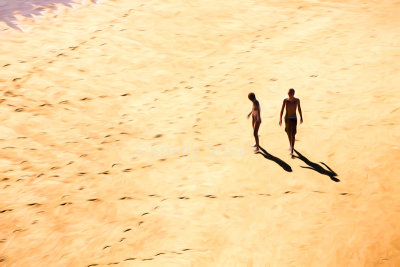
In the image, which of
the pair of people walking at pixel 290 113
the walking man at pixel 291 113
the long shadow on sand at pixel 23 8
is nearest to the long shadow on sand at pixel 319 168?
the pair of people walking at pixel 290 113

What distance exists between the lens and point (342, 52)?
12477 mm

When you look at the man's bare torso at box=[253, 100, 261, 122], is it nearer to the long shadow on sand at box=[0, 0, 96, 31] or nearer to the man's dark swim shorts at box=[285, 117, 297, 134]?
the man's dark swim shorts at box=[285, 117, 297, 134]

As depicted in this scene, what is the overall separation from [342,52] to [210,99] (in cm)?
505

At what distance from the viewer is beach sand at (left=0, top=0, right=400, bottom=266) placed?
6.23 metres

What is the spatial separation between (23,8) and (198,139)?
12.1 meters

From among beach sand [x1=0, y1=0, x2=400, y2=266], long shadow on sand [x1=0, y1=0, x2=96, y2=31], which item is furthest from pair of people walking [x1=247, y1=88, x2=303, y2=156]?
long shadow on sand [x1=0, y1=0, x2=96, y2=31]

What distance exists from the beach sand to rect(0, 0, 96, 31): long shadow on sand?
26 centimetres

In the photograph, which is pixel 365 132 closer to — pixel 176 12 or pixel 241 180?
pixel 241 180

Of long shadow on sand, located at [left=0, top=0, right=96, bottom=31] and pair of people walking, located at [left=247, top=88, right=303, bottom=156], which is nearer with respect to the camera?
pair of people walking, located at [left=247, top=88, right=303, bottom=156]

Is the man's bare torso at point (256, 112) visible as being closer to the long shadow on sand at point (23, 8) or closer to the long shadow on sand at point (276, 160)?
the long shadow on sand at point (276, 160)

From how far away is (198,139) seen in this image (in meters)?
9.05

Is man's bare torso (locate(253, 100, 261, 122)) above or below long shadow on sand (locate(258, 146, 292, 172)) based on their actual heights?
above

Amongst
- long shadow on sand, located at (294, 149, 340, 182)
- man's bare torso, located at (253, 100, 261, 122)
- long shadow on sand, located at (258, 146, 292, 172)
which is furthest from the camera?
man's bare torso, located at (253, 100, 261, 122)

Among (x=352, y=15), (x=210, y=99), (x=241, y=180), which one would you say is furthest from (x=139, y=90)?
(x=352, y=15)
